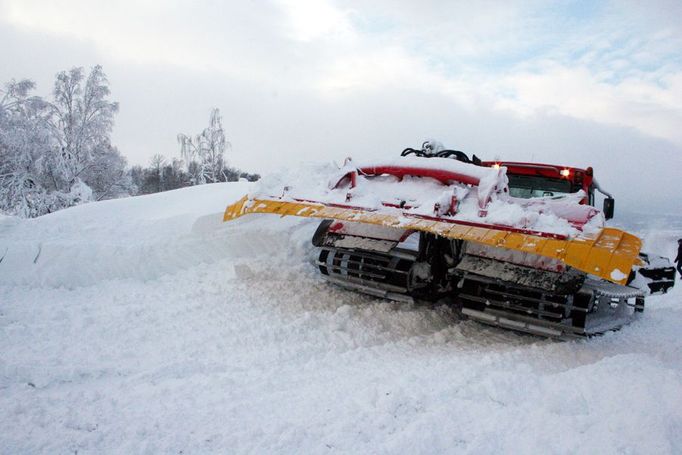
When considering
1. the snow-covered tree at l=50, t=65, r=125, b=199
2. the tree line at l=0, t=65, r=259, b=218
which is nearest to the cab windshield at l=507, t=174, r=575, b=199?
the tree line at l=0, t=65, r=259, b=218

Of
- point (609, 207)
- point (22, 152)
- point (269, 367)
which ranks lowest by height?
point (269, 367)

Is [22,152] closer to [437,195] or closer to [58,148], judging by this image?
[58,148]

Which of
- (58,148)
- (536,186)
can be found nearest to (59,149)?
(58,148)

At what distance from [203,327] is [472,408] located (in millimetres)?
2242

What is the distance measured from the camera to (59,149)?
2052 cm

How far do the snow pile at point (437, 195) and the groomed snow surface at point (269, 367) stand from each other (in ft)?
3.27

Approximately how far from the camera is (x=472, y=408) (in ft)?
7.48

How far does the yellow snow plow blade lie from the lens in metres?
2.72

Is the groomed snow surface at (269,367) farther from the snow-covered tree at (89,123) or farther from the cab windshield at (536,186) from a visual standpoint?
the snow-covered tree at (89,123)

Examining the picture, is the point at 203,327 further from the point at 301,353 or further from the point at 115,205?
the point at 115,205

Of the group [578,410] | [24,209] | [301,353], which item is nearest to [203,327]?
[301,353]

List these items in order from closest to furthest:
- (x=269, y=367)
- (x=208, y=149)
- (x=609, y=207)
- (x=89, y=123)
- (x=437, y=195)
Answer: (x=269, y=367) < (x=437, y=195) < (x=609, y=207) < (x=89, y=123) < (x=208, y=149)

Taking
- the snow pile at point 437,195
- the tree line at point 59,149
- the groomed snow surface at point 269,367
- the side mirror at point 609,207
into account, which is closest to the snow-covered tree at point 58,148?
the tree line at point 59,149

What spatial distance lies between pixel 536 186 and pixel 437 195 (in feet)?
7.64
